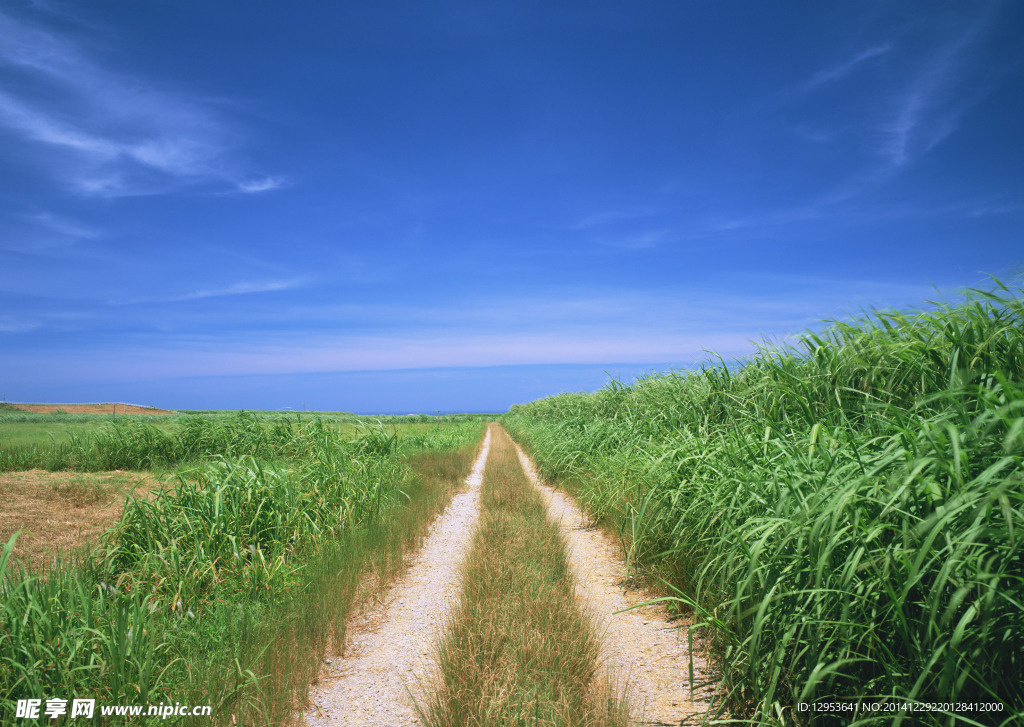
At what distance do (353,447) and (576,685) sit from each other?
7.34m

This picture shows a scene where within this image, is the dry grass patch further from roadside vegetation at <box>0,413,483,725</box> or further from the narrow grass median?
the narrow grass median

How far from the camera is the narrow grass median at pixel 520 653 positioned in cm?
261

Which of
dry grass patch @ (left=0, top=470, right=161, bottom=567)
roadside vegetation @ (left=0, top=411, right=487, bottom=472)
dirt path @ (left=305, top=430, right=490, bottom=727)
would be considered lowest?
dirt path @ (left=305, top=430, right=490, bottom=727)

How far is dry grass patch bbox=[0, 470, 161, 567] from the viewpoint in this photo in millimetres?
5750

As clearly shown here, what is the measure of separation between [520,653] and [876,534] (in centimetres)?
221

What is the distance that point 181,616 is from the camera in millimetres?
3590

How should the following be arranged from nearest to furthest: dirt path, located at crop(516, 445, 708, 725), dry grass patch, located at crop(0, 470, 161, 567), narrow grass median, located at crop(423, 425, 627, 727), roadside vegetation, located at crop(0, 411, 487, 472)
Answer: narrow grass median, located at crop(423, 425, 627, 727) < dirt path, located at crop(516, 445, 708, 725) < dry grass patch, located at crop(0, 470, 161, 567) < roadside vegetation, located at crop(0, 411, 487, 472)

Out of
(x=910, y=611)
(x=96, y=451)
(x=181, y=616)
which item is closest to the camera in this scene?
(x=910, y=611)

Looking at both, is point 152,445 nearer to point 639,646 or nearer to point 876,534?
point 639,646

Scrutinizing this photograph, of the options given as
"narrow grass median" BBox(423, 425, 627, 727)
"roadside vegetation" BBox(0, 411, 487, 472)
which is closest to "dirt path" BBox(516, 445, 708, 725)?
"narrow grass median" BBox(423, 425, 627, 727)

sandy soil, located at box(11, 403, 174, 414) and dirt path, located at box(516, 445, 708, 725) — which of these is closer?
dirt path, located at box(516, 445, 708, 725)

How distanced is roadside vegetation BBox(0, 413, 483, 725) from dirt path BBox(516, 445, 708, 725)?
6.88 ft

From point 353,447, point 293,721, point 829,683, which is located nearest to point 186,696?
point 293,721

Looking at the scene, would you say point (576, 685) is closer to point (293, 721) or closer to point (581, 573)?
point (293, 721)
